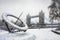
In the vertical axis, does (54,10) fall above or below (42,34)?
above

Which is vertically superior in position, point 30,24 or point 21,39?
point 30,24

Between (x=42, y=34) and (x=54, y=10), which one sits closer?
(x=42, y=34)

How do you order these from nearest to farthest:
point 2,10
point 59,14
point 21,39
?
point 21,39
point 2,10
point 59,14

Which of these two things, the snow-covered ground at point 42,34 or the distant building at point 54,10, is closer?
the snow-covered ground at point 42,34

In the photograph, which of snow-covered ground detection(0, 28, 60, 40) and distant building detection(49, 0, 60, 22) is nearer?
snow-covered ground detection(0, 28, 60, 40)

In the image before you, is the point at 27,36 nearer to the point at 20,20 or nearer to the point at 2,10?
the point at 20,20

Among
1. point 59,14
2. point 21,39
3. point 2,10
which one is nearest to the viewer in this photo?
point 21,39

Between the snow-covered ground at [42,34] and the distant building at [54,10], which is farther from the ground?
the distant building at [54,10]

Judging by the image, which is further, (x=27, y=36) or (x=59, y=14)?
(x=59, y=14)

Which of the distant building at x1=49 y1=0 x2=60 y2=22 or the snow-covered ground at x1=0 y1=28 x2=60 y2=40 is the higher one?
the distant building at x1=49 y1=0 x2=60 y2=22

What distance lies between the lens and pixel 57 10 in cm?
427

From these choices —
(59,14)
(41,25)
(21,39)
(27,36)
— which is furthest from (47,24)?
(21,39)

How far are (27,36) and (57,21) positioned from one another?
4.40ft

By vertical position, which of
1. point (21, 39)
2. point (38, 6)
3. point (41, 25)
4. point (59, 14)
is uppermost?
point (38, 6)
